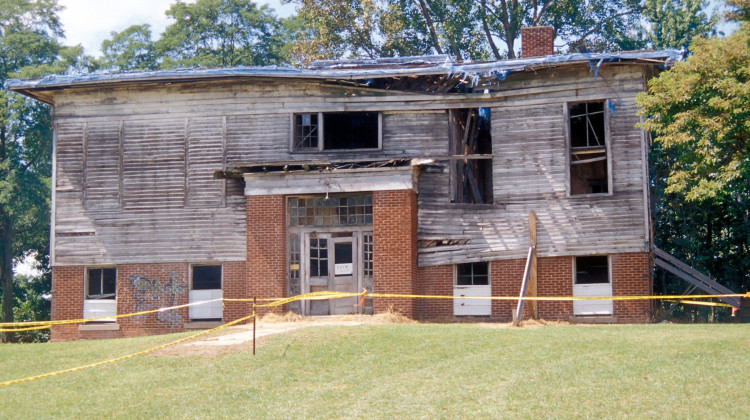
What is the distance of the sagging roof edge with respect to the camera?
2264 cm

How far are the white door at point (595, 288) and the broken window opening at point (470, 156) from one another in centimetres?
399

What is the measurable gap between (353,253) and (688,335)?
9330 mm

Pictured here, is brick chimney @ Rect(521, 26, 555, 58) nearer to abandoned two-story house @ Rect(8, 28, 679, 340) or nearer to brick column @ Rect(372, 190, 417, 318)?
abandoned two-story house @ Rect(8, 28, 679, 340)

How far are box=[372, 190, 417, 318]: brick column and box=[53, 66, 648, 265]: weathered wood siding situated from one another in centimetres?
111

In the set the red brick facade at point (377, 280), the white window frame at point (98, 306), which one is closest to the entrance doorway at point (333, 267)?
the red brick facade at point (377, 280)

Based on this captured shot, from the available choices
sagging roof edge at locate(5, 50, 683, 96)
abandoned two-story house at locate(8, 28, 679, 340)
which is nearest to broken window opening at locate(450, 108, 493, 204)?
abandoned two-story house at locate(8, 28, 679, 340)

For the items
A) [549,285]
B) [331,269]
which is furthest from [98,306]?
[549,285]

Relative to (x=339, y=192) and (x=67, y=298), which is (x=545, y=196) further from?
(x=67, y=298)

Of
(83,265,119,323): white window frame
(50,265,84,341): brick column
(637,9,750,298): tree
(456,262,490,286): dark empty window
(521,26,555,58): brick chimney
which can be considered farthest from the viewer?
(521,26,555,58): brick chimney

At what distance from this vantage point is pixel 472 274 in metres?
23.7

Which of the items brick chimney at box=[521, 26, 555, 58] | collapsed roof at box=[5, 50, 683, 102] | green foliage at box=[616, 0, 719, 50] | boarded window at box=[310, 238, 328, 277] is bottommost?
boarded window at box=[310, 238, 328, 277]

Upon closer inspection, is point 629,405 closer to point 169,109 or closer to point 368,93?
point 368,93

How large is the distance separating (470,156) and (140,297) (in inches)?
403

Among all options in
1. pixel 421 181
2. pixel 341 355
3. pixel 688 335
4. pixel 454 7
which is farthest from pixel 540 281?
pixel 454 7
